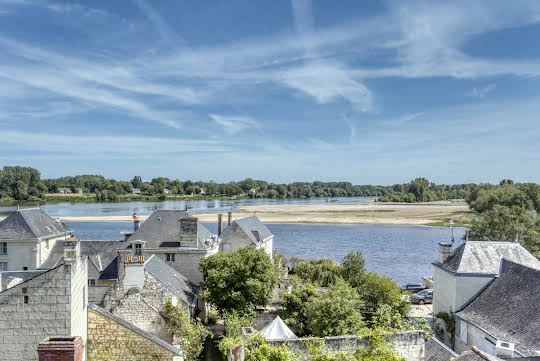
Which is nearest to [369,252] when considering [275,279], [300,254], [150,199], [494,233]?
[300,254]

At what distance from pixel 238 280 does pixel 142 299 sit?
18.7ft

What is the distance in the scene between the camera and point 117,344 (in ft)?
36.9

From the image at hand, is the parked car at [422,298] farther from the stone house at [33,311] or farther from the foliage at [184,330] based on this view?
the stone house at [33,311]

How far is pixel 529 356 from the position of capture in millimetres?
13414

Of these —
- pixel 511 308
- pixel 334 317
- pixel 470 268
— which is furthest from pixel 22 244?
pixel 511 308

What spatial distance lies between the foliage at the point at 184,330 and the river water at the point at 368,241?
81.9 ft

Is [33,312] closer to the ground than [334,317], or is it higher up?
higher up

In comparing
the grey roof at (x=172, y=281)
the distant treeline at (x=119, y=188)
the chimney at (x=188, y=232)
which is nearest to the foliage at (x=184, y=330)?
the grey roof at (x=172, y=281)

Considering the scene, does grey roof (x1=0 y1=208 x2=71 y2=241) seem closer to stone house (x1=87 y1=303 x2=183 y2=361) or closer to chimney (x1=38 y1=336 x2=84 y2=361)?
stone house (x1=87 y1=303 x2=183 y2=361)

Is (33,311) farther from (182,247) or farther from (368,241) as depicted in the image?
(368,241)

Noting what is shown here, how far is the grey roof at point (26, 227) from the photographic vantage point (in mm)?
24438

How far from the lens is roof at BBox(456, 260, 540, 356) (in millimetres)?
14927

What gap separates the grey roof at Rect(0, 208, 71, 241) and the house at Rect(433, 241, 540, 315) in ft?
78.5

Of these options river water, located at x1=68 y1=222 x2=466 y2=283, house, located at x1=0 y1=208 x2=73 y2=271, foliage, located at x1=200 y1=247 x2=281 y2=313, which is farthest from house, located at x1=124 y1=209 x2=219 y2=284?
river water, located at x1=68 y1=222 x2=466 y2=283
